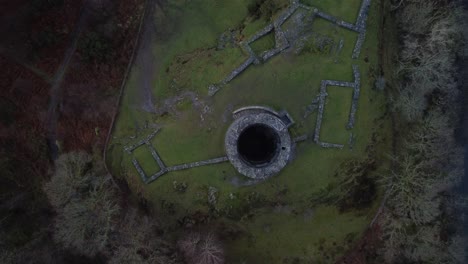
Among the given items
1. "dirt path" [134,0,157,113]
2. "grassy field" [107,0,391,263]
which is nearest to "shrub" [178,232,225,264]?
"grassy field" [107,0,391,263]

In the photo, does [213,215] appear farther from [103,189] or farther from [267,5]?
[267,5]

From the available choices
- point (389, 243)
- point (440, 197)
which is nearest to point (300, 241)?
point (389, 243)

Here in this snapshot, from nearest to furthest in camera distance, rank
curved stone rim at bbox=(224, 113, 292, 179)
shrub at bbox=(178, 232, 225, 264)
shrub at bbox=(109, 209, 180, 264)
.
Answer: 1. shrub at bbox=(109, 209, 180, 264)
2. curved stone rim at bbox=(224, 113, 292, 179)
3. shrub at bbox=(178, 232, 225, 264)

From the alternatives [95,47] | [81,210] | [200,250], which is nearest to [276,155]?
[200,250]

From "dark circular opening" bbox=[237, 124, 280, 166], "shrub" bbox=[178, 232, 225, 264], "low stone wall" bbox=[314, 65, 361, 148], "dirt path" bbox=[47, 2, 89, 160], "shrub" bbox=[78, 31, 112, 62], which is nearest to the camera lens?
"shrub" bbox=[178, 232, 225, 264]


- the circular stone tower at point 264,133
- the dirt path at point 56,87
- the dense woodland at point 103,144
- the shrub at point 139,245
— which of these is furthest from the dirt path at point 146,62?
the shrub at point 139,245

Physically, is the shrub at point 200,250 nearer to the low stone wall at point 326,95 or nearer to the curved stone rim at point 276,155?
the curved stone rim at point 276,155

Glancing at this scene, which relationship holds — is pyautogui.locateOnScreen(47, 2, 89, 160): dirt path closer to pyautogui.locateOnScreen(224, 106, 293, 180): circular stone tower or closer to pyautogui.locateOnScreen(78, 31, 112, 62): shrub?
pyautogui.locateOnScreen(78, 31, 112, 62): shrub
